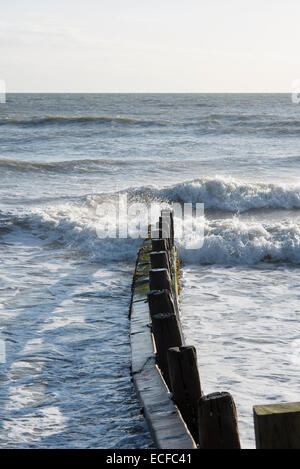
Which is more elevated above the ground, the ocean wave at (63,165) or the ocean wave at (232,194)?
the ocean wave at (63,165)

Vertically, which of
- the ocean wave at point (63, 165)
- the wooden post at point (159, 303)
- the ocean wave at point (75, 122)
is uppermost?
the ocean wave at point (75, 122)

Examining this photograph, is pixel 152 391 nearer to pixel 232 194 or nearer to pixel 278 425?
pixel 278 425

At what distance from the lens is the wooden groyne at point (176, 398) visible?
249 centimetres

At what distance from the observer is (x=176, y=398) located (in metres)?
4.01

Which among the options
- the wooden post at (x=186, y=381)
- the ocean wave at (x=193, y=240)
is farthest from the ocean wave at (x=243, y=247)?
the wooden post at (x=186, y=381)

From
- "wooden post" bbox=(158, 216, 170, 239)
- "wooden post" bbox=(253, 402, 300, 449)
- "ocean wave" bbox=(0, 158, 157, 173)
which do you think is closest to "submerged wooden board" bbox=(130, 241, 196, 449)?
"wooden post" bbox=(253, 402, 300, 449)

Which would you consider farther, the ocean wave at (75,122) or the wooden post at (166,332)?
the ocean wave at (75,122)

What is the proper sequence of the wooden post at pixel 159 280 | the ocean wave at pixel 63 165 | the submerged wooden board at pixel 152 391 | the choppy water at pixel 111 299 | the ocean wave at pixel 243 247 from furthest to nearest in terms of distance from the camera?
the ocean wave at pixel 63 165 < the ocean wave at pixel 243 247 < the wooden post at pixel 159 280 < the choppy water at pixel 111 299 < the submerged wooden board at pixel 152 391

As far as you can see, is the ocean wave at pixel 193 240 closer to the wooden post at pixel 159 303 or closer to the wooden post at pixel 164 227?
the wooden post at pixel 164 227

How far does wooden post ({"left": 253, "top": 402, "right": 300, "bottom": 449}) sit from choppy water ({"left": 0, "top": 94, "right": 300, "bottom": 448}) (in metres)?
1.93

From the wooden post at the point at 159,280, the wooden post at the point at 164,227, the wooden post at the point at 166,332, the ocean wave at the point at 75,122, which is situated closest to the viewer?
the wooden post at the point at 166,332

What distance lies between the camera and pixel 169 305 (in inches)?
201

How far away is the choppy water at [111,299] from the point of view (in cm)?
496

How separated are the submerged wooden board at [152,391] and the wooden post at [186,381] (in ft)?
0.26
